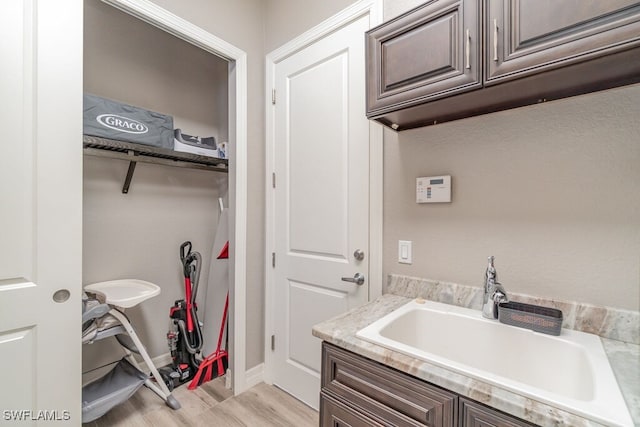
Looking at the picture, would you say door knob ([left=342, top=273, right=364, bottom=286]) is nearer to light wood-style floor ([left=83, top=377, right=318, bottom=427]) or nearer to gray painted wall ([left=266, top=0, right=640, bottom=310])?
gray painted wall ([left=266, top=0, right=640, bottom=310])

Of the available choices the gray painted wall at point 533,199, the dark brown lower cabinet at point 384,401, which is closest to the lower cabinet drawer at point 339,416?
the dark brown lower cabinet at point 384,401

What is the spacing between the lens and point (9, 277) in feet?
3.91

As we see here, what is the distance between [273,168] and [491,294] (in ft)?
5.17

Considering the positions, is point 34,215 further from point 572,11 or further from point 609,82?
point 609,82

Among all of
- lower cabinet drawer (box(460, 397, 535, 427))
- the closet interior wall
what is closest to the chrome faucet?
lower cabinet drawer (box(460, 397, 535, 427))

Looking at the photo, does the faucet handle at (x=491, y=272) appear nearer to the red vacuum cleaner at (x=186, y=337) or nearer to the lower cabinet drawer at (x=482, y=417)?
the lower cabinet drawer at (x=482, y=417)

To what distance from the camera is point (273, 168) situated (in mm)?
2115

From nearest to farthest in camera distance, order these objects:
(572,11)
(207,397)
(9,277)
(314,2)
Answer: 1. (572,11)
2. (9,277)
3. (314,2)
4. (207,397)

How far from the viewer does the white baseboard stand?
208 centimetres

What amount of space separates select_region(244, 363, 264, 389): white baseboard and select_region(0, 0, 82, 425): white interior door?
0.98 metres

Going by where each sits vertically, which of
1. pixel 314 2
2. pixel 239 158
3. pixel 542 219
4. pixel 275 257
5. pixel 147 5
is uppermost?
pixel 314 2

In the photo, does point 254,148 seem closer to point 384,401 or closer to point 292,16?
point 292,16

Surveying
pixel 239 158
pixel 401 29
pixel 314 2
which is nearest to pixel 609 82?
pixel 401 29

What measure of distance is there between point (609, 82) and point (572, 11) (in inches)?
13.1
